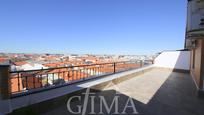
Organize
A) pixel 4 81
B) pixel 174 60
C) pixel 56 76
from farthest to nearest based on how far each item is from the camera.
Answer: pixel 174 60
pixel 56 76
pixel 4 81

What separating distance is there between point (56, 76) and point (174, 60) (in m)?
8.87

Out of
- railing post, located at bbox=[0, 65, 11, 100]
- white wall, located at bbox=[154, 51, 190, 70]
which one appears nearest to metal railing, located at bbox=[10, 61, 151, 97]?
railing post, located at bbox=[0, 65, 11, 100]

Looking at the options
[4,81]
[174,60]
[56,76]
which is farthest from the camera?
[174,60]

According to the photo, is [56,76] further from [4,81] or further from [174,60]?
[174,60]

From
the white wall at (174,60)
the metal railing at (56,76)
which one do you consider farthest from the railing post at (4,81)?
the white wall at (174,60)

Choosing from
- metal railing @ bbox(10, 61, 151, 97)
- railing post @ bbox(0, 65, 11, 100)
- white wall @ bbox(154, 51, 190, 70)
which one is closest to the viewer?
railing post @ bbox(0, 65, 11, 100)

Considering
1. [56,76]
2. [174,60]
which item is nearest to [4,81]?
[56,76]

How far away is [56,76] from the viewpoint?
18.0 feet

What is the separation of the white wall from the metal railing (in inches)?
162

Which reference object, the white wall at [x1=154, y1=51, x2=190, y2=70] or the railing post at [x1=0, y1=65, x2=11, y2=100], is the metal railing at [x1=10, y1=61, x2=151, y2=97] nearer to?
the railing post at [x1=0, y1=65, x2=11, y2=100]

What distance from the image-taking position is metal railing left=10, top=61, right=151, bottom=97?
10.2 feet

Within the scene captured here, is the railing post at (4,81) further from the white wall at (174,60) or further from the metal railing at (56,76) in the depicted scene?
the white wall at (174,60)

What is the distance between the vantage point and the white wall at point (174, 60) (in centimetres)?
888

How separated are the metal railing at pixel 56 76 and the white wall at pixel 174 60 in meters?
4.11
